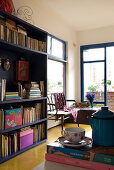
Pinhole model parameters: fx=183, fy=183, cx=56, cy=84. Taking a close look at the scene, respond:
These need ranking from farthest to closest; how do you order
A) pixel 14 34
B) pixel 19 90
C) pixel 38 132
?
pixel 38 132 < pixel 19 90 < pixel 14 34

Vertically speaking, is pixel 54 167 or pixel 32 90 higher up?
pixel 32 90

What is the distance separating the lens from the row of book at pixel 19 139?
8.70ft

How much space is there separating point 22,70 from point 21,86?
0.57 meters

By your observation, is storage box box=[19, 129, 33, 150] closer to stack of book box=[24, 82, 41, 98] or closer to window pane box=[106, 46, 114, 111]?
stack of book box=[24, 82, 41, 98]

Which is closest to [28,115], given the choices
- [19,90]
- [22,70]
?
[19,90]

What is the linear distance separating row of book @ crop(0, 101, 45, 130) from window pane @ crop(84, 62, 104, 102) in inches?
124

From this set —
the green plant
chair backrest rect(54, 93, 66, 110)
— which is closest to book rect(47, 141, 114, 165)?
chair backrest rect(54, 93, 66, 110)

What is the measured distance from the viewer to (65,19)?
5402 millimetres

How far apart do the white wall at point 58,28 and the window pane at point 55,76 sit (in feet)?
1.02

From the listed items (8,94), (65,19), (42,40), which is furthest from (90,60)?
(8,94)

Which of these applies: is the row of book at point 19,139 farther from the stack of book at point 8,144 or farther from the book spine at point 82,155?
the book spine at point 82,155

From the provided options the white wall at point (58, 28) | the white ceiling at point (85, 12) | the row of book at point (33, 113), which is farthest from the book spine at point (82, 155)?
the white ceiling at point (85, 12)

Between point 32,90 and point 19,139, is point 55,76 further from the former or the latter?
point 19,139

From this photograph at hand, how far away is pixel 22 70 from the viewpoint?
353 cm
